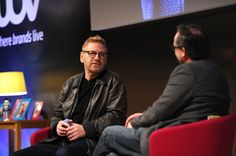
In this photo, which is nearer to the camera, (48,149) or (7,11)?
(48,149)

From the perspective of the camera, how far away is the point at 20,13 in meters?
5.86

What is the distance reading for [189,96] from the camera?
8.52 feet

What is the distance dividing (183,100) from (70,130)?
1.07 metres

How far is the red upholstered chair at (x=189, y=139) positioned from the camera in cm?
253

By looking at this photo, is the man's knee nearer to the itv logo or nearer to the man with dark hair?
the man with dark hair

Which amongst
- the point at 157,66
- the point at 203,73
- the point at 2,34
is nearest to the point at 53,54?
the point at 2,34

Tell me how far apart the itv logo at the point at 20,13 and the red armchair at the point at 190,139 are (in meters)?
3.62

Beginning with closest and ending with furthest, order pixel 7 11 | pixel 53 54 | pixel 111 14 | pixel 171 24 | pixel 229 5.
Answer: pixel 229 5 → pixel 171 24 → pixel 111 14 → pixel 53 54 → pixel 7 11

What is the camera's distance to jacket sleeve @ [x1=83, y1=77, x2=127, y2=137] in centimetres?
330

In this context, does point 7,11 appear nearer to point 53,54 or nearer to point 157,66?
point 53,54

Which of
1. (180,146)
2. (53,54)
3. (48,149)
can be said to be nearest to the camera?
(180,146)

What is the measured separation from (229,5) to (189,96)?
4.53ft

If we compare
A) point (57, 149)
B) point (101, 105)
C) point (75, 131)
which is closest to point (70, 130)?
point (75, 131)

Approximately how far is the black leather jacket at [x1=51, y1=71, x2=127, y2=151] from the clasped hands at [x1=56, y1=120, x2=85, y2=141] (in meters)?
0.05
